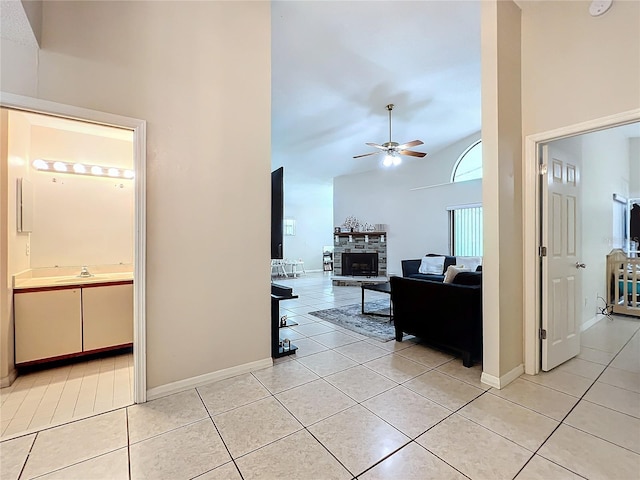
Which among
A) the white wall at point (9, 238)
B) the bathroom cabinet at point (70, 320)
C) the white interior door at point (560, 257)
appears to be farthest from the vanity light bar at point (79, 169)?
the white interior door at point (560, 257)

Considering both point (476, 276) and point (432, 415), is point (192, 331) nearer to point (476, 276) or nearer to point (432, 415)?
point (432, 415)

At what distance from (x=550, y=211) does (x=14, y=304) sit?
460 centimetres

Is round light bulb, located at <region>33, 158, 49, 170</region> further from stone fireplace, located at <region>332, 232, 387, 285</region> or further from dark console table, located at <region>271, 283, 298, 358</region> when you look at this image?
stone fireplace, located at <region>332, 232, 387, 285</region>

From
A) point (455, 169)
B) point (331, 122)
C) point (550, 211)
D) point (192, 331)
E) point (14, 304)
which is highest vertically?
point (331, 122)

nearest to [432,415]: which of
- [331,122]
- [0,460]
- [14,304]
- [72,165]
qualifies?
[0,460]

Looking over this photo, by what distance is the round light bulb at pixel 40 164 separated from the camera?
115 inches

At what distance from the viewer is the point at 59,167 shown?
121 inches

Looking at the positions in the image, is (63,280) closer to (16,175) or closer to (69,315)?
(69,315)

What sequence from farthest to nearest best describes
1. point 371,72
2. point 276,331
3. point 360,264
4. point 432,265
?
point 360,264 < point 432,265 < point 371,72 < point 276,331

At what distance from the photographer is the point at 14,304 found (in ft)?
7.98

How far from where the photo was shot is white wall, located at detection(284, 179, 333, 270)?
33.0 feet

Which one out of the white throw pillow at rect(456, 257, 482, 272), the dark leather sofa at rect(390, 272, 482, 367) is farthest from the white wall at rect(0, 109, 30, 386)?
the white throw pillow at rect(456, 257, 482, 272)

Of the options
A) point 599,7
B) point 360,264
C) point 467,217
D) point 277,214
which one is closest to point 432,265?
point 467,217

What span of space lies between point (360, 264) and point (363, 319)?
3.99m
